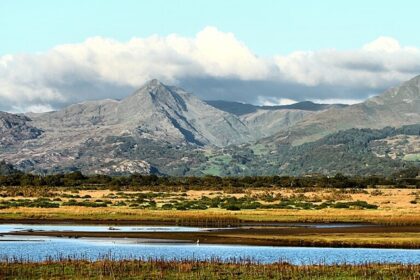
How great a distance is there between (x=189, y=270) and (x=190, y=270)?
0.39ft

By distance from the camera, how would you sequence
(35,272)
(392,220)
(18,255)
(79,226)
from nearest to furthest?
(35,272), (18,255), (79,226), (392,220)

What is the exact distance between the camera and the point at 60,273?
55.1m

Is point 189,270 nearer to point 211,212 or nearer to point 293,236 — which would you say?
point 293,236

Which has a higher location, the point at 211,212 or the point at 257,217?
the point at 211,212

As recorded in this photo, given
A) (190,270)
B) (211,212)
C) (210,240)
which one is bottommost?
(190,270)

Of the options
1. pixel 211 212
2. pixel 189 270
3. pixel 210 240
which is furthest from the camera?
pixel 211 212

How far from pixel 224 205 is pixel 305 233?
50.9m

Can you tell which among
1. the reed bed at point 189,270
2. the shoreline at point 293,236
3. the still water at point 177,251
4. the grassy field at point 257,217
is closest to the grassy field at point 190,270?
the reed bed at point 189,270

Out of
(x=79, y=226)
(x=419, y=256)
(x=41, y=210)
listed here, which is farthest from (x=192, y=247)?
(x=41, y=210)

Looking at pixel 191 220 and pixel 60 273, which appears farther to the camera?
pixel 191 220

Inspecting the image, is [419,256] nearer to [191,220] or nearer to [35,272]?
[35,272]

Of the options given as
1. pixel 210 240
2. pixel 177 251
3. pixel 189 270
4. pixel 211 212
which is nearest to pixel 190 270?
pixel 189 270

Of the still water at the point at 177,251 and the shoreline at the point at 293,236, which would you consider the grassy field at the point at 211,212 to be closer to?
the shoreline at the point at 293,236

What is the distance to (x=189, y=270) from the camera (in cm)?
5638
